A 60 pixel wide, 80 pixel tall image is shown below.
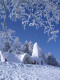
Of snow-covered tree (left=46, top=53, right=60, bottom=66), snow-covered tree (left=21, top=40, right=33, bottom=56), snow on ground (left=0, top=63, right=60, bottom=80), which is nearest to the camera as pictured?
snow on ground (left=0, top=63, right=60, bottom=80)

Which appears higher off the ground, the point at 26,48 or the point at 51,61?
the point at 26,48

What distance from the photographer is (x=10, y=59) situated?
2250 cm

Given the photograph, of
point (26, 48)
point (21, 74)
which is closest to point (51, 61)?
point (26, 48)

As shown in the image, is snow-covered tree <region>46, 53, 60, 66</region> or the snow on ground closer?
the snow on ground

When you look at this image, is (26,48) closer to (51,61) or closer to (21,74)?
(51,61)

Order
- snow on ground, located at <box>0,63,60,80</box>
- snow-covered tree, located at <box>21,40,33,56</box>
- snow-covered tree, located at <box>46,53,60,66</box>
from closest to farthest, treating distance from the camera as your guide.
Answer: snow on ground, located at <box>0,63,60,80</box>
snow-covered tree, located at <box>21,40,33,56</box>
snow-covered tree, located at <box>46,53,60,66</box>

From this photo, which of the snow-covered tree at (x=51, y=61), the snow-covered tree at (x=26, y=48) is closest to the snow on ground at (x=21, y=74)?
the snow-covered tree at (x=26, y=48)

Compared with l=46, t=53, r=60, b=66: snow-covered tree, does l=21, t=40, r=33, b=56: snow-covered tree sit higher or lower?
higher

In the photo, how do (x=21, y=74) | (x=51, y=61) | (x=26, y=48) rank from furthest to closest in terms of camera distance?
1. (x=26, y=48)
2. (x=51, y=61)
3. (x=21, y=74)

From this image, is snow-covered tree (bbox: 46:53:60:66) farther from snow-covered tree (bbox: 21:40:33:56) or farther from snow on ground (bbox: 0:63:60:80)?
snow on ground (bbox: 0:63:60:80)

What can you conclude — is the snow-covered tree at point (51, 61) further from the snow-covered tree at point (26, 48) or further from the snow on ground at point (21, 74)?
the snow on ground at point (21, 74)

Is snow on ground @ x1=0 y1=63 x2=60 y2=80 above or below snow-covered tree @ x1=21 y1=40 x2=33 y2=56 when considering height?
below

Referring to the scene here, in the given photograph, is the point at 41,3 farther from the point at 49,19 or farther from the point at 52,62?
the point at 52,62

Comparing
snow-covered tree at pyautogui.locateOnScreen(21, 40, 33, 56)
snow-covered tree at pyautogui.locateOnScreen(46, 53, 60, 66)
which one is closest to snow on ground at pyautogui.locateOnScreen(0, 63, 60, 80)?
snow-covered tree at pyautogui.locateOnScreen(21, 40, 33, 56)
